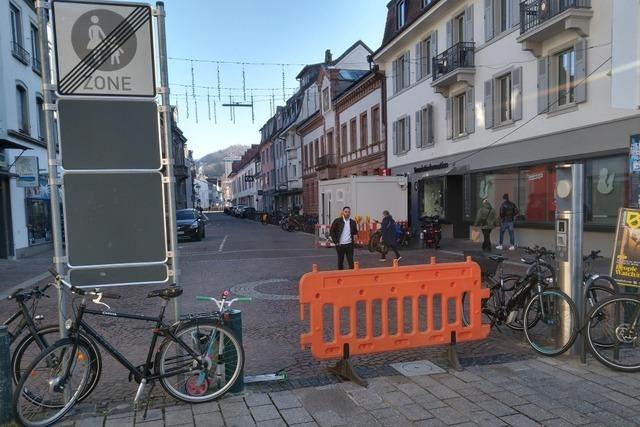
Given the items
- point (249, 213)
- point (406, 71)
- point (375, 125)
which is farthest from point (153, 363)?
point (249, 213)

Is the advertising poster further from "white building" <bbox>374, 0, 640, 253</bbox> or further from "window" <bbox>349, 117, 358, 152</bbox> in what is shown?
"window" <bbox>349, 117, 358, 152</bbox>

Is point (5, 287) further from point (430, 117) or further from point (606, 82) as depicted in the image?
point (430, 117)

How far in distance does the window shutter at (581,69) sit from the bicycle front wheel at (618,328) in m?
9.97

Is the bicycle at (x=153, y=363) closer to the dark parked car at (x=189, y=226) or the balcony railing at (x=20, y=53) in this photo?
the balcony railing at (x=20, y=53)

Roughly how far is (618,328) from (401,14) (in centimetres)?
2242

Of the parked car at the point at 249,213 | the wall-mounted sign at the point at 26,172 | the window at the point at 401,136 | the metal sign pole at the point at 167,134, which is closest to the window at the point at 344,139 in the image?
the window at the point at 401,136

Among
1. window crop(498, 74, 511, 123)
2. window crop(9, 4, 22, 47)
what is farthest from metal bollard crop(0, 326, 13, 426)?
window crop(9, 4, 22, 47)

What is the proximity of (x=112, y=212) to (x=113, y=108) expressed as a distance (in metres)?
0.85

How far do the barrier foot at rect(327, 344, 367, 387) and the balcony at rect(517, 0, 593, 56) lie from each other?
1195 centimetres

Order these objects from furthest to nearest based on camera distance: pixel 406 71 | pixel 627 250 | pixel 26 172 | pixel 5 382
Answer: pixel 406 71 → pixel 26 172 → pixel 627 250 → pixel 5 382

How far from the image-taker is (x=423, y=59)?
22.1 meters

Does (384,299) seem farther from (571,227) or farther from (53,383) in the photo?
(53,383)

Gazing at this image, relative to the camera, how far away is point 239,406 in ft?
13.1

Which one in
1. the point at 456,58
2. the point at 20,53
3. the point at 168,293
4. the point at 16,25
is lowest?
the point at 168,293
